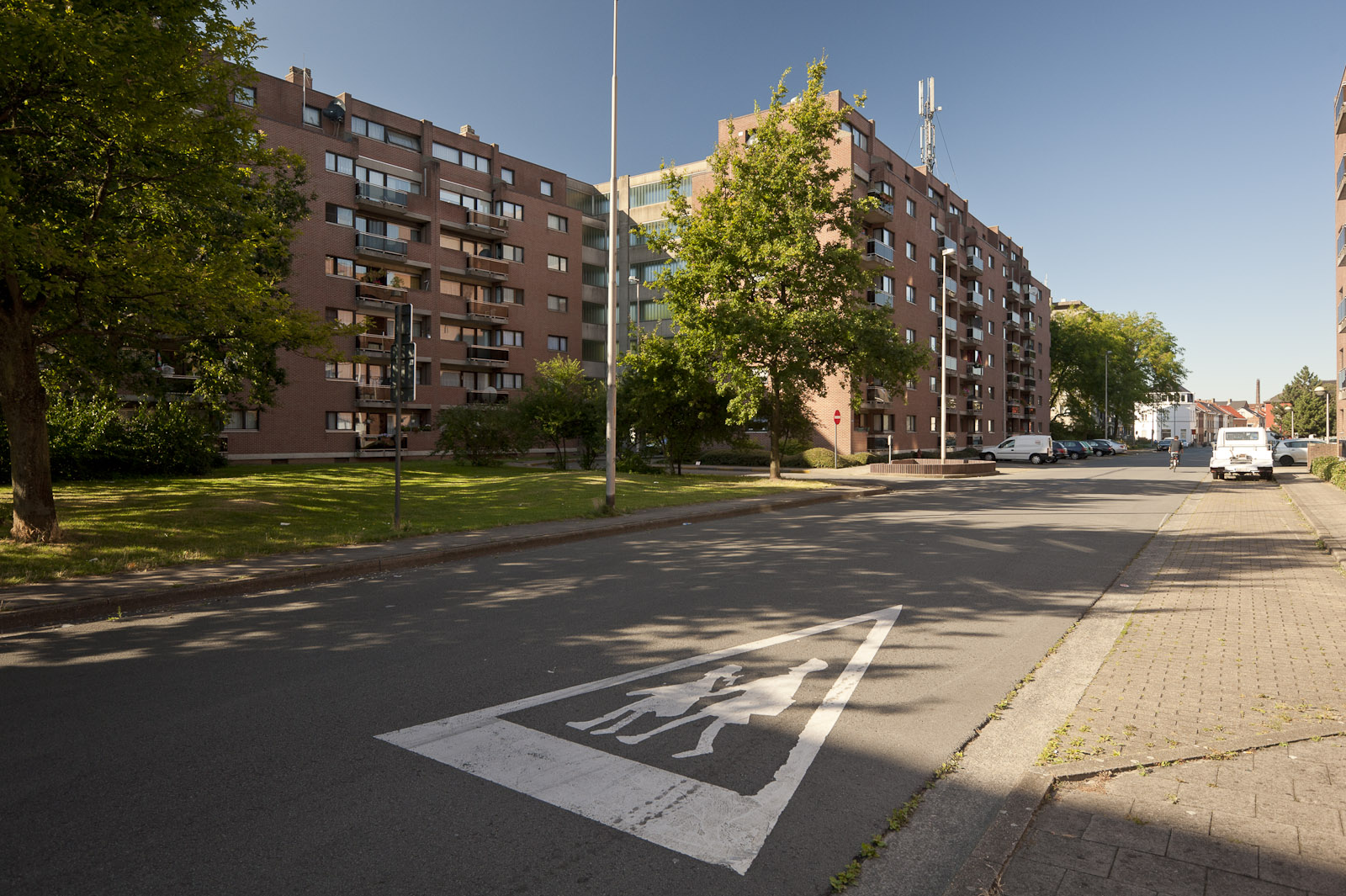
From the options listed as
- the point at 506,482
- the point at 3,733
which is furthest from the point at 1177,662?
the point at 506,482

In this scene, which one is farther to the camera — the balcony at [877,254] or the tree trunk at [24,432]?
the balcony at [877,254]

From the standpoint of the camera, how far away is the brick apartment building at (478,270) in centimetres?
4050

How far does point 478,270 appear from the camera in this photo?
4872 centimetres

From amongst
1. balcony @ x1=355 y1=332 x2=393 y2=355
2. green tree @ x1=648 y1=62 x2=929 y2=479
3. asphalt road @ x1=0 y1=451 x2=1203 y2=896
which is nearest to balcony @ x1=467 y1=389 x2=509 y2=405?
balcony @ x1=355 y1=332 x2=393 y2=355

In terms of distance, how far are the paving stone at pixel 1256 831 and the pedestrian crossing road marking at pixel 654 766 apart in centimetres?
175

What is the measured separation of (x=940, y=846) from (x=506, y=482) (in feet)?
68.3

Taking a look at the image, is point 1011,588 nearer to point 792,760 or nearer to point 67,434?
point 792,760

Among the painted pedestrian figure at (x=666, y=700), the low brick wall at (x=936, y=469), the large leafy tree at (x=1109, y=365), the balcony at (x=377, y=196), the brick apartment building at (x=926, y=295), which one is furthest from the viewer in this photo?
the large leafy tree at (x=1109, y=365)

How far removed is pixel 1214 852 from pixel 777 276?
75.5 ft

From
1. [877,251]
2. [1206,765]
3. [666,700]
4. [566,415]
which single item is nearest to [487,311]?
[566,415]

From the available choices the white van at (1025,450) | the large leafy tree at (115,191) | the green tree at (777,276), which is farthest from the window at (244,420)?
the white van at (1025,450)

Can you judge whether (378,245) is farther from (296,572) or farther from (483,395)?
(296,572)

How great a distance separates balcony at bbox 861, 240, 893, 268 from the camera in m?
47.7

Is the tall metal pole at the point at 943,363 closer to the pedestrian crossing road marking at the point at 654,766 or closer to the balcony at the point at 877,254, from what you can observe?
the balcony at the point at 877,254
